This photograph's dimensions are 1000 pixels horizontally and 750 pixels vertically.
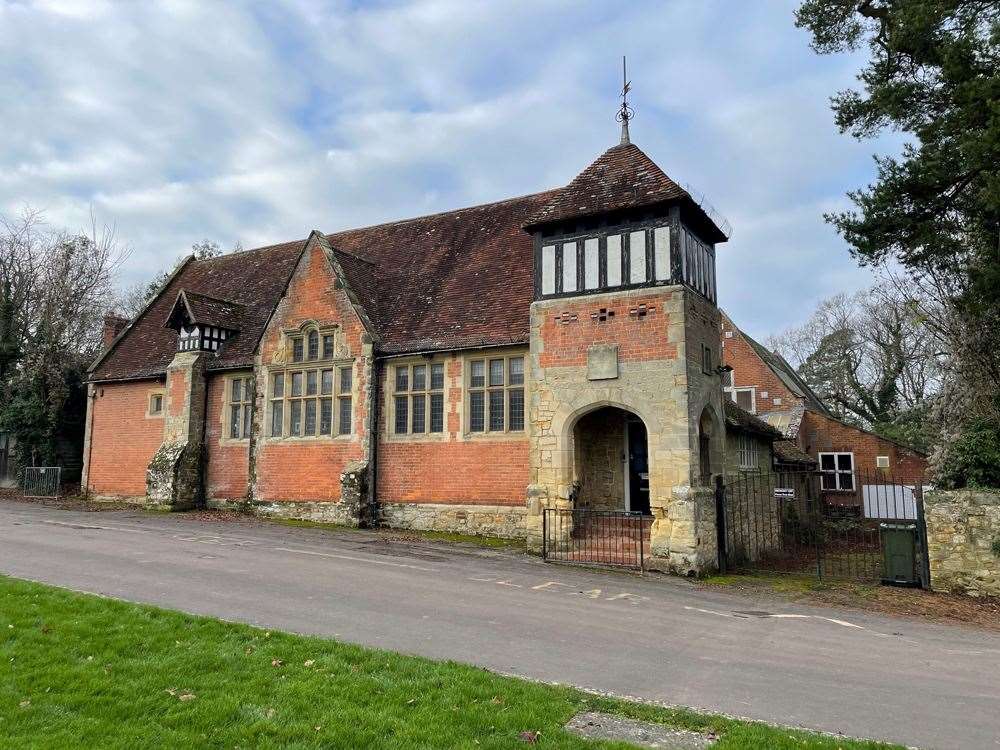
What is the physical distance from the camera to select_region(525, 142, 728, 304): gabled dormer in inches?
611

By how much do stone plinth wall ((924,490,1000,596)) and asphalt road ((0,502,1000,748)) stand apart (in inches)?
98.6

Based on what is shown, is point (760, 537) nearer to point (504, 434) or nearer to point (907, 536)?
point (907, 536)

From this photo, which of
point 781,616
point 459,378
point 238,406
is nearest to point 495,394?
point 459,378

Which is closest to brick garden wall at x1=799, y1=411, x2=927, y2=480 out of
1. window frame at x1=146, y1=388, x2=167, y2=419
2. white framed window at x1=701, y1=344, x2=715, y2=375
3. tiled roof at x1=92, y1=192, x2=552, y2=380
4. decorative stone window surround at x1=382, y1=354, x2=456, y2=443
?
white framed window at x1=701, y1=344, x2=715, y2=375

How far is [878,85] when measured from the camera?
14.2 meters

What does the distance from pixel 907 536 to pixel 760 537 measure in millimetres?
6381

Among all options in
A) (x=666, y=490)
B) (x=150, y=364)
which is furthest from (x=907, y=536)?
(x=150, y=364)

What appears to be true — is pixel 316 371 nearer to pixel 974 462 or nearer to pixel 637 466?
pixel 637 466

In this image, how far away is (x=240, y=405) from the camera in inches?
917

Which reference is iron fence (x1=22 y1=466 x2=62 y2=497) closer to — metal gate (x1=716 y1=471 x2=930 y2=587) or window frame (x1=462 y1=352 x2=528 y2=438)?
window frame (x1=462 y1=352 x2=528 y2=438)

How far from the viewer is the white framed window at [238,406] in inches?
908

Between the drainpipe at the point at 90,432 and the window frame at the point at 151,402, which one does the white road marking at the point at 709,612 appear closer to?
the window frame at the point at 151,402

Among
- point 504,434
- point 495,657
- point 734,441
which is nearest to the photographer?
point 495,657

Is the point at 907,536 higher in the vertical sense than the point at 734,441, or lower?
lower
